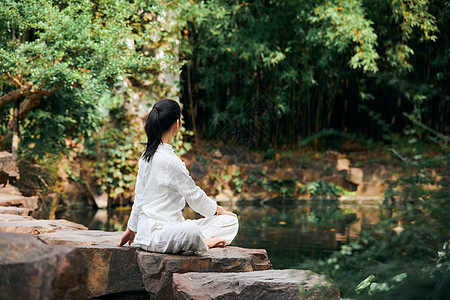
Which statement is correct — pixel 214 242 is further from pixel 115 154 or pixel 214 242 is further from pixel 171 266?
pixel 115 154

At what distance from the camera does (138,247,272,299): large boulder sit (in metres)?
3.11

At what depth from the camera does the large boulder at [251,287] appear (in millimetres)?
2543

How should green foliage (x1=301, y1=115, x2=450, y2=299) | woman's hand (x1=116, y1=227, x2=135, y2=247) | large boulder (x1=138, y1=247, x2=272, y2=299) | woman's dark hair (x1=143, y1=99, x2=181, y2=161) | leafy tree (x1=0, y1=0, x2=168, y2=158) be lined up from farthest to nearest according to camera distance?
leafy tree (x1=0, y1=0, x2=168, y2=158), woman's hand (x1=116, y1=227, x2=135, y2=247), woman's dark hair (x1=143, y1=99, x2=181, y2=161), large boulder (x1=138, y1=247, x2=272, y2=299), green foliage (x1=301, y1=115, x2=450, y2=299)

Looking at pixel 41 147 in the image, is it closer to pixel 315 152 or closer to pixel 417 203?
pixel 417 203

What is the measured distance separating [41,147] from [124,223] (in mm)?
1438

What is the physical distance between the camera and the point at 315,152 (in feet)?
42.0

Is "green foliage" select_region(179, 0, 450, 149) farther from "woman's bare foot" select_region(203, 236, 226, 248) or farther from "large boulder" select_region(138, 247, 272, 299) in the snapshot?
"large boulder" select_region(138, 247, 272, 299)

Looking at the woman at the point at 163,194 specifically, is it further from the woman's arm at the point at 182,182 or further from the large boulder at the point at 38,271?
the large boulder at the point at 38,271

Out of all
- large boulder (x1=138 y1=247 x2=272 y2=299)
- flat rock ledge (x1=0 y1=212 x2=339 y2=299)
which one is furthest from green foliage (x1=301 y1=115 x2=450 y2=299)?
large boulder (x1=138 y1=247 x2=272 y2=299)

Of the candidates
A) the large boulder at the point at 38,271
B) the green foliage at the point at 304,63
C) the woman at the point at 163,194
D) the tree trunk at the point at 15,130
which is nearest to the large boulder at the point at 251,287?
the woman at the point at 163,194

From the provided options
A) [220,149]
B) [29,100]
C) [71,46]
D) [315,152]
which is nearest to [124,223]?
[29,100]

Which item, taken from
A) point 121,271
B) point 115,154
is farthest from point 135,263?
point 115,154

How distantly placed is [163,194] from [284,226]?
4175 mm

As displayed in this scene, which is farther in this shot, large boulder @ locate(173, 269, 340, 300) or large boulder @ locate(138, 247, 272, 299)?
large boulder @ locate(138, 247, 272, 299)
